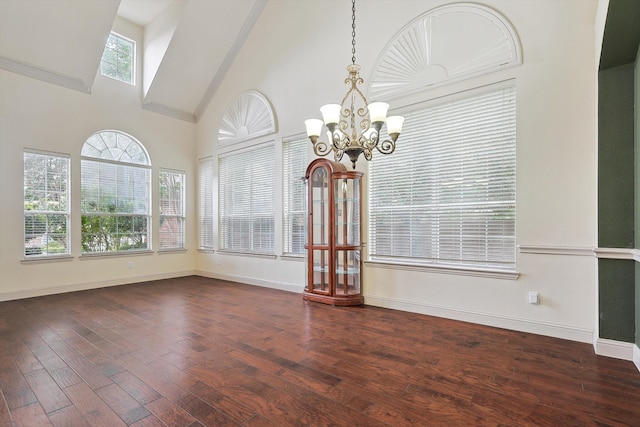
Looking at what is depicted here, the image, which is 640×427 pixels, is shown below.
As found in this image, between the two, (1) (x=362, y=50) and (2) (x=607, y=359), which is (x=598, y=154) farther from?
(1) (x=362, y=50)

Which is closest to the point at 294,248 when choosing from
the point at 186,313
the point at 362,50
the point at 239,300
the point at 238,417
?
the point at 239,300

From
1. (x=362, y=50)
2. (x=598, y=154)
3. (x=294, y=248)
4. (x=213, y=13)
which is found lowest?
(x=294, y=248)

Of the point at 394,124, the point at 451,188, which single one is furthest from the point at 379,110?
the point at 451,188

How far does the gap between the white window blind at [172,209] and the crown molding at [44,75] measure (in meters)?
1.96

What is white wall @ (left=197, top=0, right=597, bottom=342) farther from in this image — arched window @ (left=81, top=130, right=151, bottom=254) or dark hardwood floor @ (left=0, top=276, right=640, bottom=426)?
arched window @ (left=81, top=130, right=151, bottom=254)


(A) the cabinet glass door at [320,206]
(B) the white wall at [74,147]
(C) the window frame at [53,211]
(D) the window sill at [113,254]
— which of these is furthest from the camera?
(D) the window sill at [113,254]

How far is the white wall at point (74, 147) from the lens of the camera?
4902 mm

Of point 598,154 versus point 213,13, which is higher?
point 213,13

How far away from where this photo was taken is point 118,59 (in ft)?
20.5

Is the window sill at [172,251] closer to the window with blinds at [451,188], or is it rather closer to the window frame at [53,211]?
the window frame at [53,211]

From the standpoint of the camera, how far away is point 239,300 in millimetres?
4863

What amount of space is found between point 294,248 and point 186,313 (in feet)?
6.41

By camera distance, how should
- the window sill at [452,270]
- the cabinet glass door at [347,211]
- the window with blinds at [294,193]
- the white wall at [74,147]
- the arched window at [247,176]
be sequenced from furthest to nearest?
the arched window at [247,176], the window with blinds at [294,193], the white wall at [74,147], the cabinet glass door at [347,211], the window sill at [452,270]

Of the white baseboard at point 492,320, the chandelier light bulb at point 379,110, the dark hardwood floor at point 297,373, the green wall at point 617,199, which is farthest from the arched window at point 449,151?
the chandelier light bulb at point 379,110
